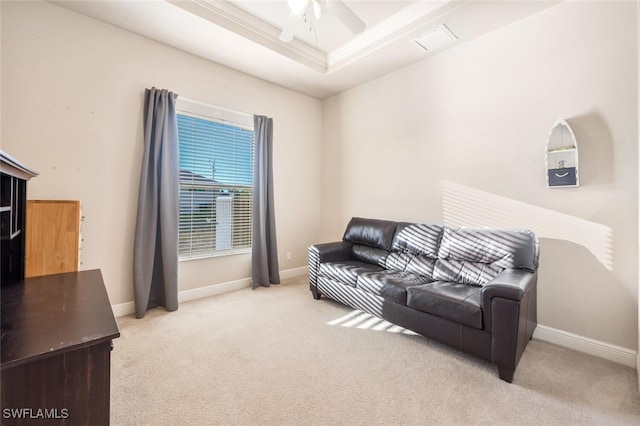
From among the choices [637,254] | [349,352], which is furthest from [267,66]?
[637,254]

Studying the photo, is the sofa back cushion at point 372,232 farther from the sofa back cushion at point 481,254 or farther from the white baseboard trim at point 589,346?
the white baseboard trim at point 589,346

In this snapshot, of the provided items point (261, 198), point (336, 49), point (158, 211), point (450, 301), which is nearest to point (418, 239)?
point (450, 301)

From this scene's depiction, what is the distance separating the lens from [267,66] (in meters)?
3.52

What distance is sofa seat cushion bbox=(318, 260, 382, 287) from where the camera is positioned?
2.89 meters

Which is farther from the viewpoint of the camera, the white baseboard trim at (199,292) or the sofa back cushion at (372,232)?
the sofa back cushion at (372,232)

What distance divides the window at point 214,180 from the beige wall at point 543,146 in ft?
6.58

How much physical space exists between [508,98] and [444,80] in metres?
0.73

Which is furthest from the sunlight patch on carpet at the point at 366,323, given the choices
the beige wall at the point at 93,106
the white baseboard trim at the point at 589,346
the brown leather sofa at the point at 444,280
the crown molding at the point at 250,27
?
the crown molding at the point at 250,27

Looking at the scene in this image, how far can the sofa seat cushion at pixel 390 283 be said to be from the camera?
2.42 meters

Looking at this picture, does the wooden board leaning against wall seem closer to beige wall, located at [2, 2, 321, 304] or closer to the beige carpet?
beige wall, located at [2, 2, 321, 304]

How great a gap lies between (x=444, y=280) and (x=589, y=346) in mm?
1134

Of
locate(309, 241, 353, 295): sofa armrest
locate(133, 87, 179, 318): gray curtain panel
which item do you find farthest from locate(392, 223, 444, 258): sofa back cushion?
locate(133, 87, 179, 318): gray curtain panel

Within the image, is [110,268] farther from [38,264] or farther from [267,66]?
[267,66]

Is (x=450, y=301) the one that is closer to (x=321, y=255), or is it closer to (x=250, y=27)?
(x=321, y=255)
